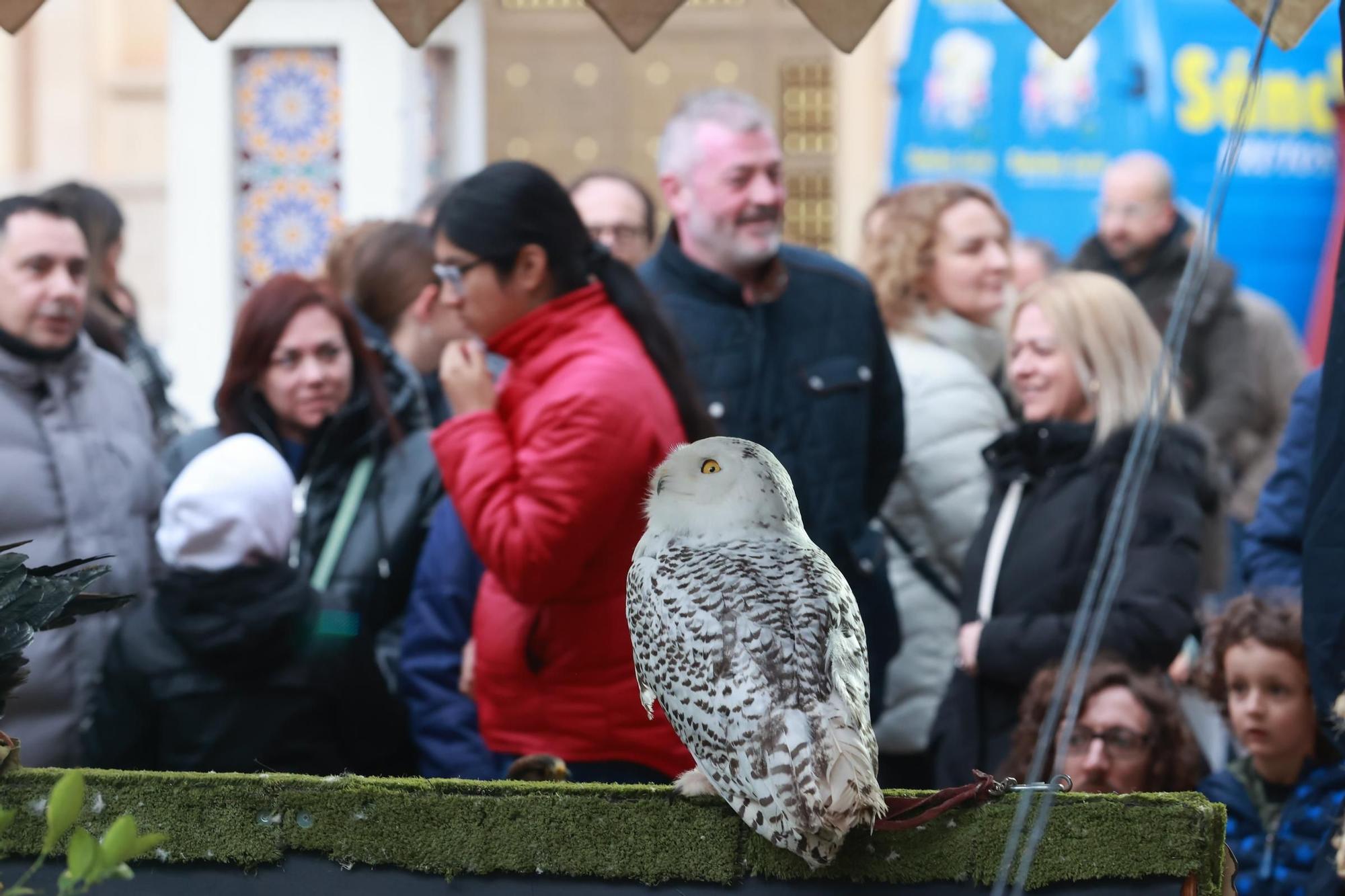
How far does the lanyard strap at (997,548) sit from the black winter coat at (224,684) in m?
1.28

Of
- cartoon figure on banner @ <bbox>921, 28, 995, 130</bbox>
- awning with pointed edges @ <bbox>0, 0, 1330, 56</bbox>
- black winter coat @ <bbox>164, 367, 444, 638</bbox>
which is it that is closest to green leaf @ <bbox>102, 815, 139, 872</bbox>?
awning with pointed edges @ <bbox>0, 0, 1330, 56</bbox>

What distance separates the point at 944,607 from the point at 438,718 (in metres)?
1.17

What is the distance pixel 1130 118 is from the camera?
7.41 metres

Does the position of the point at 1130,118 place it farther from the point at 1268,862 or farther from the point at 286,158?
the point at 1268,862

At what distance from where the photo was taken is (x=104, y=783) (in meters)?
1.92

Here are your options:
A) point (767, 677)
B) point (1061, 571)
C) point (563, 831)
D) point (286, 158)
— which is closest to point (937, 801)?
point (767, 677)

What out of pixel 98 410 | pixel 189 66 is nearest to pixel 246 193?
pixel 189 66

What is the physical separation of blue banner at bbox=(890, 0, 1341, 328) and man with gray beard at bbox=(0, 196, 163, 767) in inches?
168

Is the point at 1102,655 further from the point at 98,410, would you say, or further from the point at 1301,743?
the point at 98,410

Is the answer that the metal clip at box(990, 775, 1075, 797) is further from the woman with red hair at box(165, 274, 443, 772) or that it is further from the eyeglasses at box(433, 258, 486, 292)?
the woman with red hair at box(165, 274, 443, 772)

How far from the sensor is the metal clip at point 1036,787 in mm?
1843

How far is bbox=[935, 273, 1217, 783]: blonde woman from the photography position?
3561 mm

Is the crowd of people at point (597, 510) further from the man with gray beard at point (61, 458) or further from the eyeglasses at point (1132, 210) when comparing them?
the eyeglasses at point (1132, 210)

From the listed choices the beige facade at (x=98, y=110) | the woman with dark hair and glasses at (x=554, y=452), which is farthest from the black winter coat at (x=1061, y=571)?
the beige facade at (x=98, y=110)
